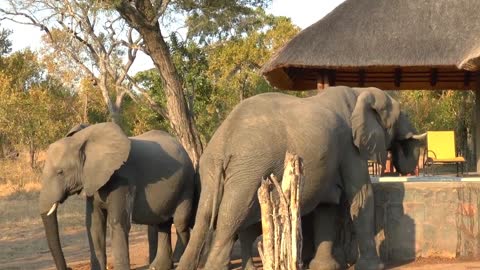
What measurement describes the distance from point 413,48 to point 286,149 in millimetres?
5475

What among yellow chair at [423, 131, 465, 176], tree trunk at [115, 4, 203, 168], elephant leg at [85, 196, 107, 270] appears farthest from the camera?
yellow chair at [423, 131, 465, 176]

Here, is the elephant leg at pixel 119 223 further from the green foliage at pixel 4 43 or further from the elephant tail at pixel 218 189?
the green foliage at pixel 4 43

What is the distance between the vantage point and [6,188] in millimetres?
19312

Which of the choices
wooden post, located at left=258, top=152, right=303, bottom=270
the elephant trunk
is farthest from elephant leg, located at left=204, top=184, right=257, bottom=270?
wooden post, located at left=258, top=152, right=303, bottom=270

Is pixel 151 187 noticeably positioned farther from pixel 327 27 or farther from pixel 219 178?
pixel 327 27

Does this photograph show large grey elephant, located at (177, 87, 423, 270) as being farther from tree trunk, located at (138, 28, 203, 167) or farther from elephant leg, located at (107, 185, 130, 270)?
tree trunk, located at (138, 28, 203, 167)

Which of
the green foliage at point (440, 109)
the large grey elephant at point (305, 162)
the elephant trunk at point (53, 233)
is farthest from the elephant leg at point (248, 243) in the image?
the green foliage at point (440, 109)

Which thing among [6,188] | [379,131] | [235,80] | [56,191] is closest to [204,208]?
[56,191]

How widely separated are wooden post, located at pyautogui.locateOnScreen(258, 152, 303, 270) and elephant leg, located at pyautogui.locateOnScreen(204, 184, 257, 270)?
256 cm

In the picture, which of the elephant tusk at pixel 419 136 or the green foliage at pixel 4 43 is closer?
the elephant tusk at pixel 419 136

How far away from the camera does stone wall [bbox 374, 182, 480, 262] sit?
28.3ft

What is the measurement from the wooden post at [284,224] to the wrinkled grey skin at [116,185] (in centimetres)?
320

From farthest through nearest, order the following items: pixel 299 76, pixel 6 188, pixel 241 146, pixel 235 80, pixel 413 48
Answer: pixel 235 80 → pixel 6 188 → pixel 299 76 → pixel 413 48 → pixel 241 146

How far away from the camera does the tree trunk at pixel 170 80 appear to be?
510 inches
